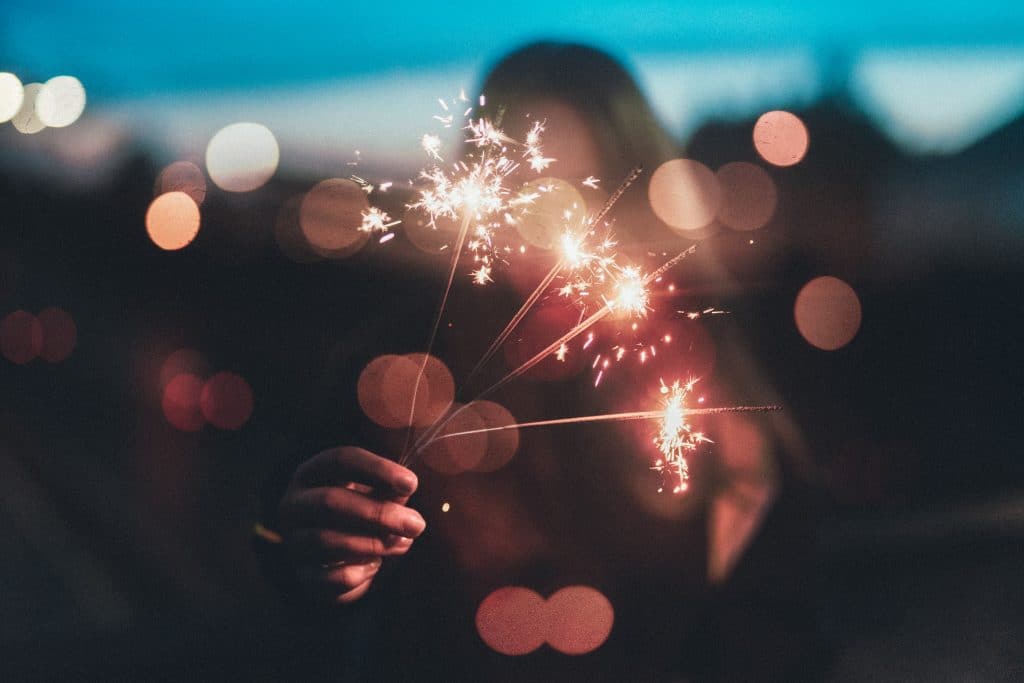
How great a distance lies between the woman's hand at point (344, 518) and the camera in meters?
0.98

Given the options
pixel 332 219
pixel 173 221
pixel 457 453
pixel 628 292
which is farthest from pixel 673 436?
pixel 173 221

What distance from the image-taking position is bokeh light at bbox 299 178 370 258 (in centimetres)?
404

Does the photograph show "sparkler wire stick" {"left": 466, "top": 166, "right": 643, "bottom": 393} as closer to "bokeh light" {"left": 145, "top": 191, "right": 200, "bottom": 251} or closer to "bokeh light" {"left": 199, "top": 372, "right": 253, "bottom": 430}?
"bokeh light" {"left": 145, "top": 191, "right": 200, "bottom": 251}

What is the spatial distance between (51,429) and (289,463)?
5.54 metres

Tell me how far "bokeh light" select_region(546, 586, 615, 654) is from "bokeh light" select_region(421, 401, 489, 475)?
1.15 ft

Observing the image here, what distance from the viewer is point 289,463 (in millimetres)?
1240

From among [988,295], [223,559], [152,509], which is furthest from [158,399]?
[988,295]

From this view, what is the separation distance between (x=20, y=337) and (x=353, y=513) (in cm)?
551

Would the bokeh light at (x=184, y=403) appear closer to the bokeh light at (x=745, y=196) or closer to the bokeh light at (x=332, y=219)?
the bokeh light at (x=332, y=219)

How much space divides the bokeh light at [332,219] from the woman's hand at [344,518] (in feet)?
10.3

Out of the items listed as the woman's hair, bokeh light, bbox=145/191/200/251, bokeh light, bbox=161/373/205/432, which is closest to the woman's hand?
the woman's hair

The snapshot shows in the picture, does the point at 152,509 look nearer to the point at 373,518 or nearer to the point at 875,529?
the point at 373,518

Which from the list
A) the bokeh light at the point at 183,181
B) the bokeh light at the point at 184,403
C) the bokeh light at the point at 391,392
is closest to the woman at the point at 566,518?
the bokeh light at the point at 391,392

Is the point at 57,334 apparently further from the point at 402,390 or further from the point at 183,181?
the point at 402,390
